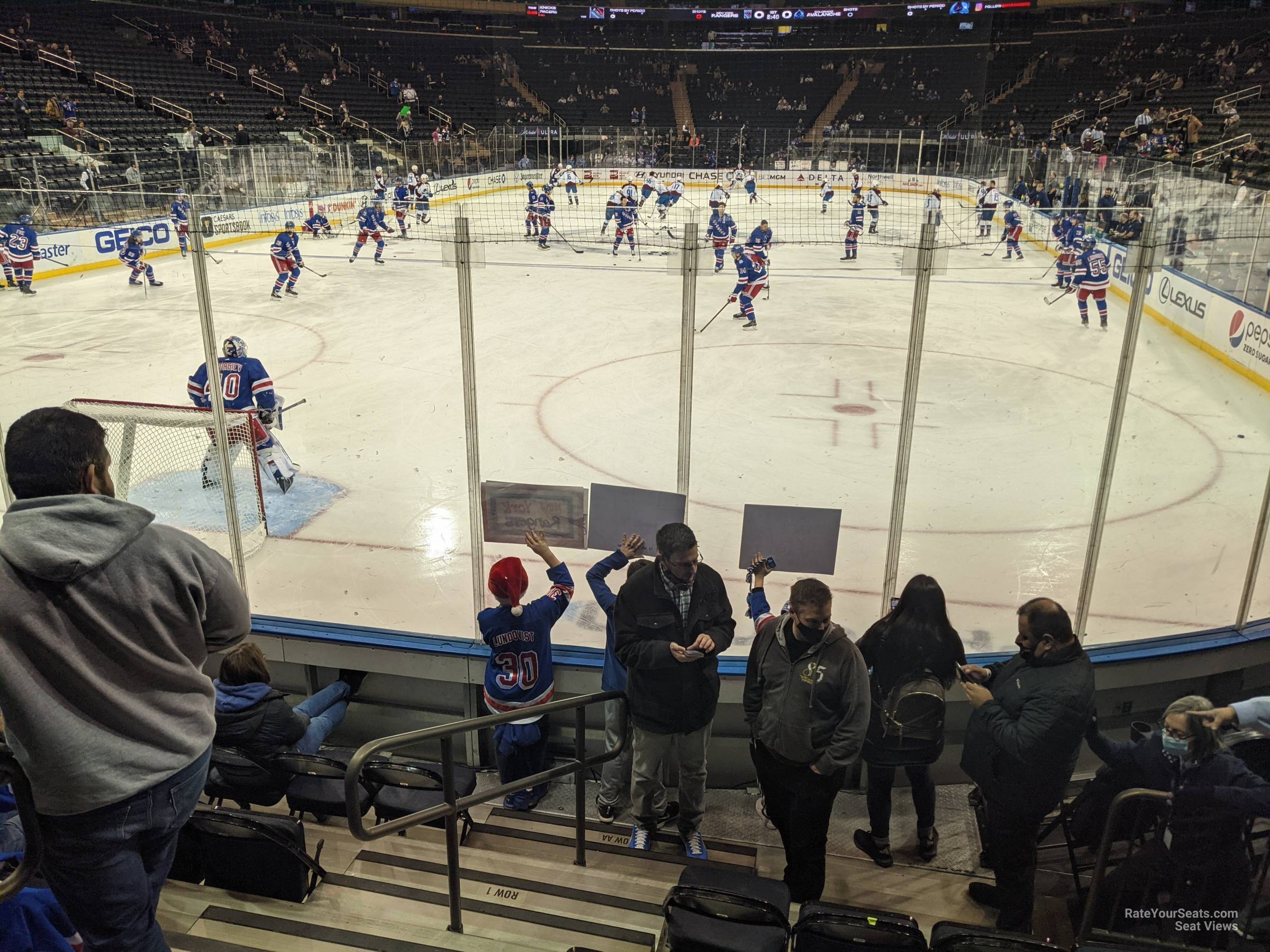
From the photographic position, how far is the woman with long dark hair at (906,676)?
3.04 m

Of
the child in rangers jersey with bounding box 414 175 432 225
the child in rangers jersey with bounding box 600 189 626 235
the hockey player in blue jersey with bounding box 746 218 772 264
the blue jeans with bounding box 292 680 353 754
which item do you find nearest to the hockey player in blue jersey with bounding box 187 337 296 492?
the blue jeans with bounding box 292 680 353 754

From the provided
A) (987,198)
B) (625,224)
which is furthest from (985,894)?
(987,198)

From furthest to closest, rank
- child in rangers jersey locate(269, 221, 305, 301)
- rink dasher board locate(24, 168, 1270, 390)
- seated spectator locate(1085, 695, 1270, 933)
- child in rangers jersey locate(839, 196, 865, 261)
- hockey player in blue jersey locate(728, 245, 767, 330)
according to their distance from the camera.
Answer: child in rangers jersey locate(839, 196, 865, 261) < child in rangers jersey locate(269, 221, 305, 301) < hockey player in blue jersey locate(728, 245, 767, 330) < rink dasher board locate(24, 168, 1270, 390) < seated spectator locate(1085, 695, 1270, 933)

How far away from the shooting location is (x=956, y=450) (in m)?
6.37

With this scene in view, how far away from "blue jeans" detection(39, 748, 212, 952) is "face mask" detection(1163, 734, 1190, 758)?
236cm

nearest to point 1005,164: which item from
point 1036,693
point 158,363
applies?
point 158,363

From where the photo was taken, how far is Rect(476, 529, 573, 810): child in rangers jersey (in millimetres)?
3312

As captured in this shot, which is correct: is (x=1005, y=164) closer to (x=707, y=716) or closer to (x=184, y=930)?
(x=707, y=716)

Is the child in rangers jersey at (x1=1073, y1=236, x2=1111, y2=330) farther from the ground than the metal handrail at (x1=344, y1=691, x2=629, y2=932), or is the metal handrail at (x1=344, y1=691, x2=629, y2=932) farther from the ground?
the child in rangers jersey at (x1=1073, y1=236, x2=1111, y2=330)

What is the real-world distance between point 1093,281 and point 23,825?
33.1 ft

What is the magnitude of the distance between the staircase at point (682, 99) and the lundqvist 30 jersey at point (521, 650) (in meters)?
31.9

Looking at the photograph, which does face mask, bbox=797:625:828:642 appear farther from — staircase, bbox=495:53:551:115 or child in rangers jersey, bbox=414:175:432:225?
staircase, bbox=495:53:551:115

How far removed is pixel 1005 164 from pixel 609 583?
55.5ft

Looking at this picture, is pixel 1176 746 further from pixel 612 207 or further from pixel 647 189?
pixel 647 189
